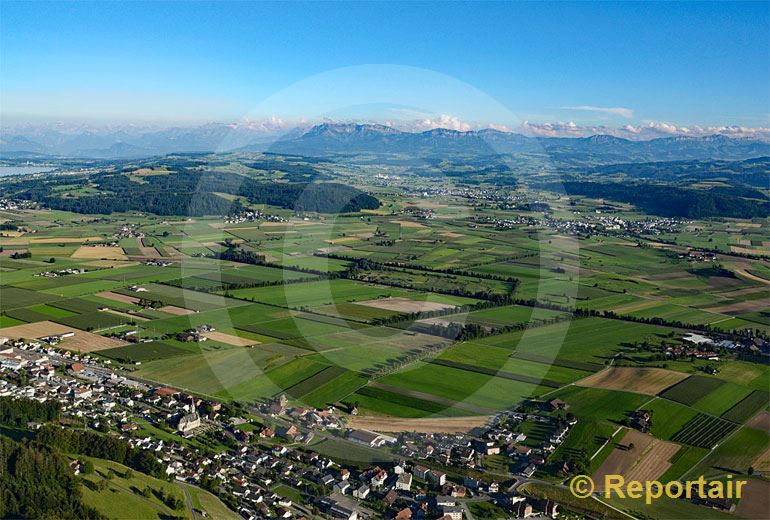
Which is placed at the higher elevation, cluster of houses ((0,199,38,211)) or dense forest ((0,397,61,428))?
cluster of houses ((0,199,38,211))

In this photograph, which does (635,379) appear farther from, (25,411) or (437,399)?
(25,411)

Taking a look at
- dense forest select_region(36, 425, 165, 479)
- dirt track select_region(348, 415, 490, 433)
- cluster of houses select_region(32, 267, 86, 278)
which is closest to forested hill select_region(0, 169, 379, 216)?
cluster of houses select_region(32, 267, 86, 278)

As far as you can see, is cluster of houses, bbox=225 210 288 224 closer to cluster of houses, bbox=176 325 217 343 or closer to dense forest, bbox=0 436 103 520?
cluster of houses, bbox=176 325 217 343

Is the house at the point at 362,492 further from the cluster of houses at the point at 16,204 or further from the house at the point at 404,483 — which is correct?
the cluster of houses at the point at 16,204

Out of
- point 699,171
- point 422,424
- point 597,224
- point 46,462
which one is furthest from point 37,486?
point 699,171

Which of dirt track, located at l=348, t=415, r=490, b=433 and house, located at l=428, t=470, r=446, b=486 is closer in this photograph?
house, located at l=428, t=470, r=446, b=486

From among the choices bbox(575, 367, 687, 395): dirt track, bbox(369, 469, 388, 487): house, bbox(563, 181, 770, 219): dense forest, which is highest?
bbox(563, 181, 770, 219): dense forest

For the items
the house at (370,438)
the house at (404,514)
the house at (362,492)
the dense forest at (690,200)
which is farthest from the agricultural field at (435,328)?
the dense forest at (690,200)
